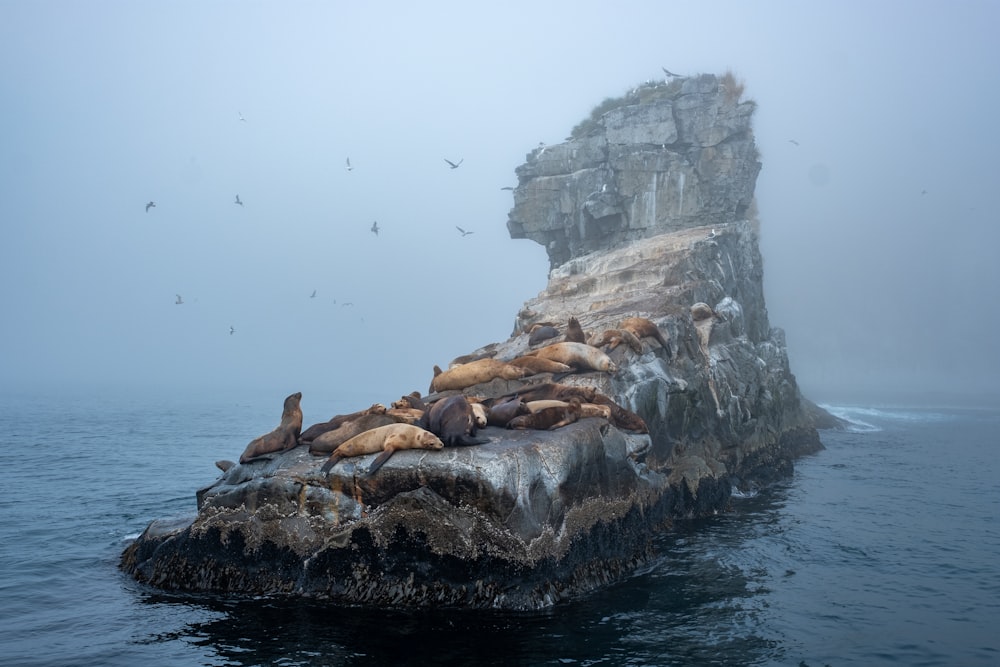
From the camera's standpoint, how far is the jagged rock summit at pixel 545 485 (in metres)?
9.91

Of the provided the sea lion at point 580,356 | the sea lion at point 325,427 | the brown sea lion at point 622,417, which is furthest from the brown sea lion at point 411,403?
the sea lion at point 580,356

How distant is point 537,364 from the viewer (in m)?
15.6

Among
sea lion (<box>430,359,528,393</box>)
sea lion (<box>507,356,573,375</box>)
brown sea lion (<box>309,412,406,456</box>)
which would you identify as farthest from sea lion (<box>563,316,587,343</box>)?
brown sea lion (<box>309,412,406,456</box>)

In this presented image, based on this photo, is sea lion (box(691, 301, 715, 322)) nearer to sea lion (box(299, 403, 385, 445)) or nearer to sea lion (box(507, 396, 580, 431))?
sea lion (box(507, 396, 580, 431))

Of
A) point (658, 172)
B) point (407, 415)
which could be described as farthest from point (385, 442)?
point (658, 172)

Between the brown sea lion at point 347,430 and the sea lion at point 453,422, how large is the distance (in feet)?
Answer: 2.62

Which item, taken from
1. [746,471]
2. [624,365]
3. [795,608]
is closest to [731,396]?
[746,471]

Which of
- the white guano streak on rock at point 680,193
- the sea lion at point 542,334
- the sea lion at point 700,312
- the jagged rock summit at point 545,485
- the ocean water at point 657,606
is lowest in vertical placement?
the ocean water at point 657,606

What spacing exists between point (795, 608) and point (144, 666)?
921 centimetres

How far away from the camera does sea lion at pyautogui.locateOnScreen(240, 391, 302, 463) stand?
12344 mm

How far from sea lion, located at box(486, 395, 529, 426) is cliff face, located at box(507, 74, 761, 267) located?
2569 centimetres

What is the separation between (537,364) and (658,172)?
24207 millimetres

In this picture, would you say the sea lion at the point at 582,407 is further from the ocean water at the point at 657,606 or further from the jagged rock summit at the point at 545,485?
A: the ocean water at the point at 657,606

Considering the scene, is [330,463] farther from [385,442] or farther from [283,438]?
[283,438]
